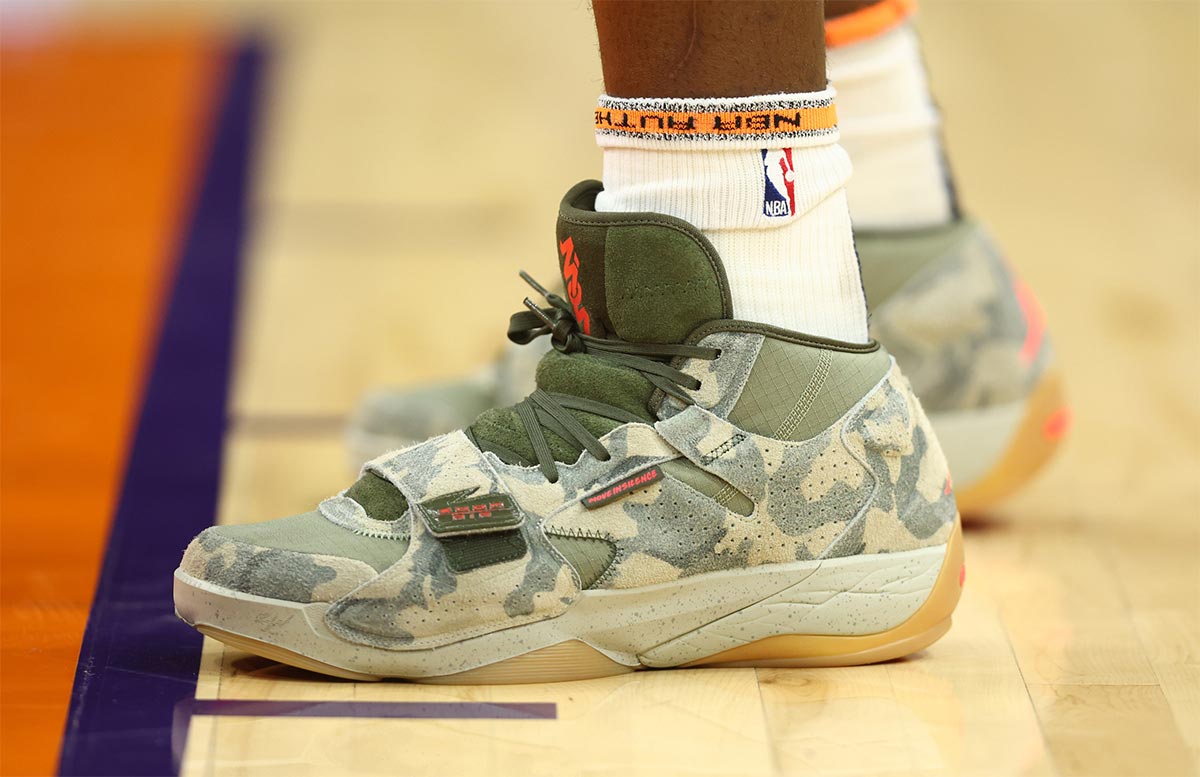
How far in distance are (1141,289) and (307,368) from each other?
1320 mm

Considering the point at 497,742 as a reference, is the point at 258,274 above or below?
below

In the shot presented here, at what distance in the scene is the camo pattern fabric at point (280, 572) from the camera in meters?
1.10

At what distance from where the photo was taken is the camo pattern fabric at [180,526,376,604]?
3.62 feet

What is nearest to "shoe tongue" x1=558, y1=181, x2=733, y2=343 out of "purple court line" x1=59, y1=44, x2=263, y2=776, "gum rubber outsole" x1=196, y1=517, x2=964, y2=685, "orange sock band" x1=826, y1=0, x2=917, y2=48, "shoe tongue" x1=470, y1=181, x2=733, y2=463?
"shoe tongue" x1=470, y1=181, x2=733, y2=463

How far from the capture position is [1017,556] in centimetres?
151

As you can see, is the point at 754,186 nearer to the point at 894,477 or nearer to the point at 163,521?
the point at 894,477

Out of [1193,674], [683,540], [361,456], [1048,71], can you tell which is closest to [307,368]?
[361,456]

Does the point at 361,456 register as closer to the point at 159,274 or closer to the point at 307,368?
the point at 307,368

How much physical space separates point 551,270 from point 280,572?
1491 millimetres

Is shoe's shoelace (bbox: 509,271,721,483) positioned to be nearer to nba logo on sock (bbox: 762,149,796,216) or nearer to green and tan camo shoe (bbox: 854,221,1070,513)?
nba logo on sock (bbox: 762,149,796,216)

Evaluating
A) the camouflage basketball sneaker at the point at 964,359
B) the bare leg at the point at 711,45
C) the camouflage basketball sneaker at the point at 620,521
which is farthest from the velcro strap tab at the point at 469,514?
the camouflage basketball sneaker at the point at 964,359

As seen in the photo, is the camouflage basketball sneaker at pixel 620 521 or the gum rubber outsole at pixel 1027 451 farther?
the gum rubber outsole at pixel 1027 451

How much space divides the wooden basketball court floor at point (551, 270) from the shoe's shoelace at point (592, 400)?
0.60 ft

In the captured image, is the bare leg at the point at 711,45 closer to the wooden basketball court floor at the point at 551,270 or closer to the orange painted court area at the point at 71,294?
the wooden basketball court floor at the point at 551,270
